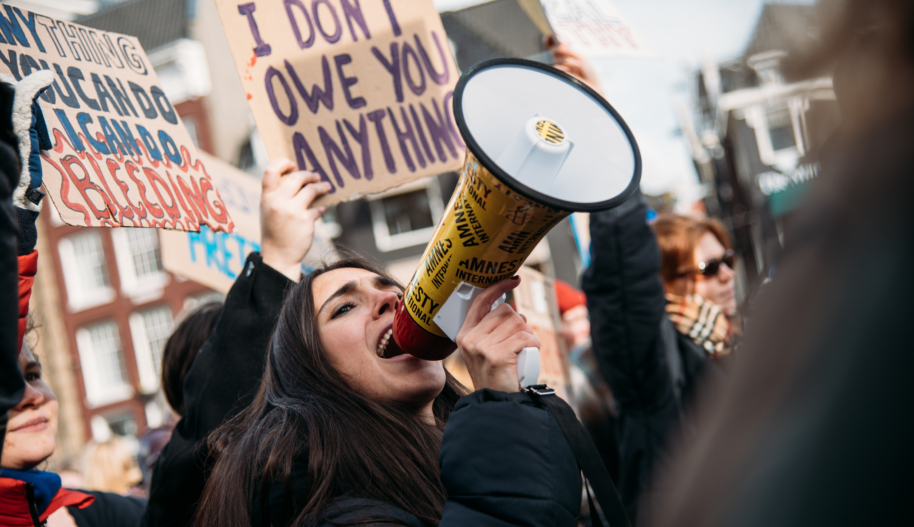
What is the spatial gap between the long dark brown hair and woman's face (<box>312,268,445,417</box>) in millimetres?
27

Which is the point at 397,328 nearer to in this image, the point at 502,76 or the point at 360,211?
the point at 502,76

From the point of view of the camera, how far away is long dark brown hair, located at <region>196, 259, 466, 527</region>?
52.4 inches

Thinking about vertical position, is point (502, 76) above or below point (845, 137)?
above

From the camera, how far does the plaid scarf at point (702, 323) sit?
2416mm

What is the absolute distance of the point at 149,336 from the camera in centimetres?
2277

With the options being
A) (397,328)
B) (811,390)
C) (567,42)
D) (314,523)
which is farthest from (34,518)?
(567,42)

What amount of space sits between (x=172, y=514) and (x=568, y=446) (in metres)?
1.17

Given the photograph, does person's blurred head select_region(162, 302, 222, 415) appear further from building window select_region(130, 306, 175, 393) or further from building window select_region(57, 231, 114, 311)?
building window select_region(57, 231, 114, 311)

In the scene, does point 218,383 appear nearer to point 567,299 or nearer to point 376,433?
point 376,433

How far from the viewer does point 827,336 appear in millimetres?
461

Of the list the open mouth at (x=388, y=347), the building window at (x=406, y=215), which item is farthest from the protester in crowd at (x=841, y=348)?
the building window at (x=406, y=215)

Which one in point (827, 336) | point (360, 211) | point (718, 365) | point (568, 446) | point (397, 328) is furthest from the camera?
point (360, 211)

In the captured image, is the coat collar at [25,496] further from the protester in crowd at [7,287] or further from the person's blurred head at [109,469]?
the person's blurred head at [109,469]

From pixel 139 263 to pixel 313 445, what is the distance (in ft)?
76.8
